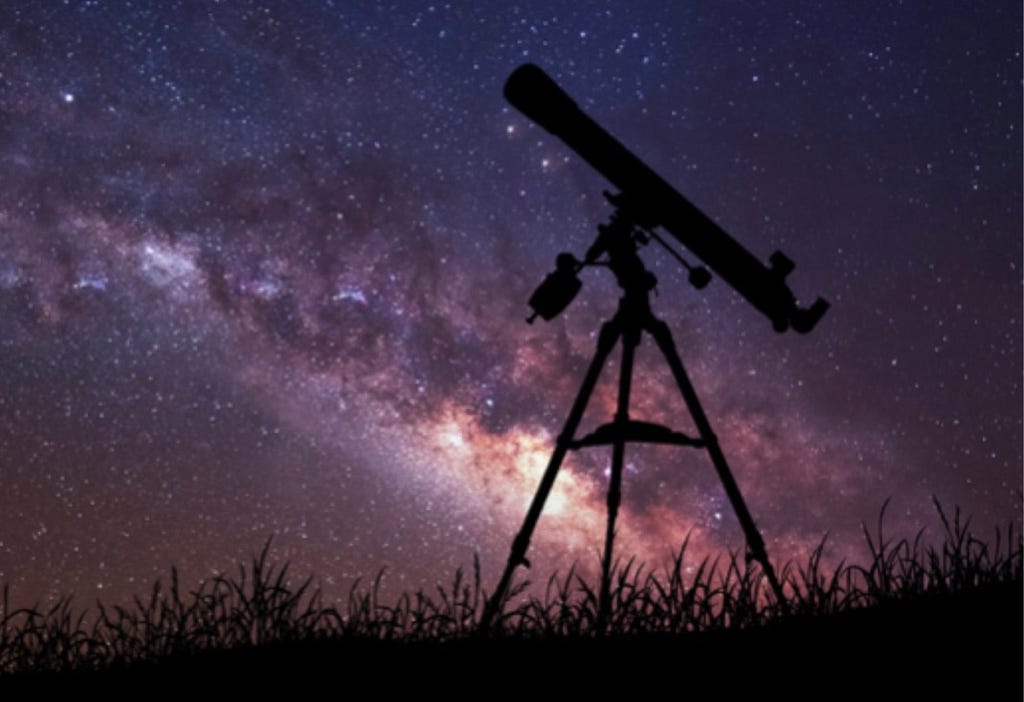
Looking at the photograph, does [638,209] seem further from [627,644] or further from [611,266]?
[627,644]

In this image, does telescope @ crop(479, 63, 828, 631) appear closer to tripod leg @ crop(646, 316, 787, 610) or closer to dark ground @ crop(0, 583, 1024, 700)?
tripod leg @ crop(646, 316, 787, 610)

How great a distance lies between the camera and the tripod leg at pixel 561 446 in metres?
4.74

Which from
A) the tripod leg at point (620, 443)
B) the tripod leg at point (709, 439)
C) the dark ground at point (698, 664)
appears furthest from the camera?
the tripod leg at point (620, 443)

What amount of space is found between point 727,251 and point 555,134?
1.28 metres

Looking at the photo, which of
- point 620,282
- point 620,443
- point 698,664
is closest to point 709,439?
point 620,443

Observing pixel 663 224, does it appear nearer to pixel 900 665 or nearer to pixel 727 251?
pixel 727 251

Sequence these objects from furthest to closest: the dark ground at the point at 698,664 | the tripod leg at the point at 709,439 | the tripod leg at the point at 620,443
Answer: the tripod leg at the point at 620,443, the tripod leg at the point at 709,439, the dark ground at the point at 698,664

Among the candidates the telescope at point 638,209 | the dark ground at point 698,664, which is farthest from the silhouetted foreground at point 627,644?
the telescope at point 638,209

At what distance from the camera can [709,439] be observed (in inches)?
196

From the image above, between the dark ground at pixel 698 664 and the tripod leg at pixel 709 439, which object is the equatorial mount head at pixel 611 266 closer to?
the tripod leg at pixel 709 439

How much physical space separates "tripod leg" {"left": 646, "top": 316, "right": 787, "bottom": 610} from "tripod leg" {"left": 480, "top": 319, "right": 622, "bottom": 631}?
0.74 ft

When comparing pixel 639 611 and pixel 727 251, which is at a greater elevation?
pixel 727 251

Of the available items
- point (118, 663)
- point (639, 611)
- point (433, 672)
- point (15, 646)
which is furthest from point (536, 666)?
point (15, 646)

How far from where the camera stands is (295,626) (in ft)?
12.2
